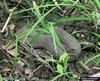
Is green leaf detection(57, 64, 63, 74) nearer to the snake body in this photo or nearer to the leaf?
the leaf

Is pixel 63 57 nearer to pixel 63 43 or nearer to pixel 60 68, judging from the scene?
pixel 60 68

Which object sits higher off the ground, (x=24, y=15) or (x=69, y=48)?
(x=24, y=15)

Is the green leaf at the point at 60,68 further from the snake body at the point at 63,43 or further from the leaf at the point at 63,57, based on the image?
the snake body at the point at 63,43

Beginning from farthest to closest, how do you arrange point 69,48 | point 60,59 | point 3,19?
point 3,19 < point 69,48 < point 60,59

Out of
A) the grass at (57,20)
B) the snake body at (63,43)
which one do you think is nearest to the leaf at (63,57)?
the grass at (57,20)

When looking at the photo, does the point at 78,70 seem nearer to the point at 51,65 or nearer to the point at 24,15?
the point at 51,65

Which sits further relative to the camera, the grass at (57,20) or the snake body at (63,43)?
the snake body at (63,43)

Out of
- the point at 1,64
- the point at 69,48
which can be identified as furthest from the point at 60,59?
the point at 1,64

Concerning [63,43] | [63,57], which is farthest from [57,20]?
[63,57]
